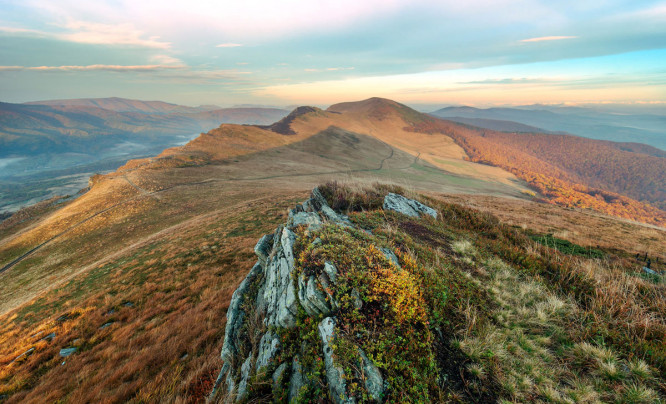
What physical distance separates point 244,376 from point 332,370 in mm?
2367

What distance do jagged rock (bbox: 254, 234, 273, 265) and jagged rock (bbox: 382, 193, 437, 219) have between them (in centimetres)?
667

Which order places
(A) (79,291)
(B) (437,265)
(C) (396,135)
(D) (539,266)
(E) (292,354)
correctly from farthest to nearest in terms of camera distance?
(C) (396,135), (A) (79,291), (D) (539,266), (B) (437,265), (E) (292,354)

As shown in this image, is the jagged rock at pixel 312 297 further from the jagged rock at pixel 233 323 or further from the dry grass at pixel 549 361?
the dry grass at pixel 549 361

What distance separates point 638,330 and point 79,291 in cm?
2850

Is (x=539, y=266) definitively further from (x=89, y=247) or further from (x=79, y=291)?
(x=89, y=247)

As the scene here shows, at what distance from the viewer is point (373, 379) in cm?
392

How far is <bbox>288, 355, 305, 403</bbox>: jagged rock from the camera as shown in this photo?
4.30 meters

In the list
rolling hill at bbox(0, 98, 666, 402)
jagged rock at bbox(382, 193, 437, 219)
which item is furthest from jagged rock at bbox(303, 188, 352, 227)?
jagged rock at bbox(382, 193, 437, 219)

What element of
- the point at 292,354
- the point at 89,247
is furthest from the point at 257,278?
the point at 89,247

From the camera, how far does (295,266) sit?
5930 millimetres

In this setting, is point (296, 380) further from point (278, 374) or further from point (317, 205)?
point (317, 205)

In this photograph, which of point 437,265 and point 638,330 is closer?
point 638,330

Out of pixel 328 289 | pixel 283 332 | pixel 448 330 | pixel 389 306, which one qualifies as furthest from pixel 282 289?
pixel 448 330

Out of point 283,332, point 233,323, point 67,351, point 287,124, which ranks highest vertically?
point 287,124
